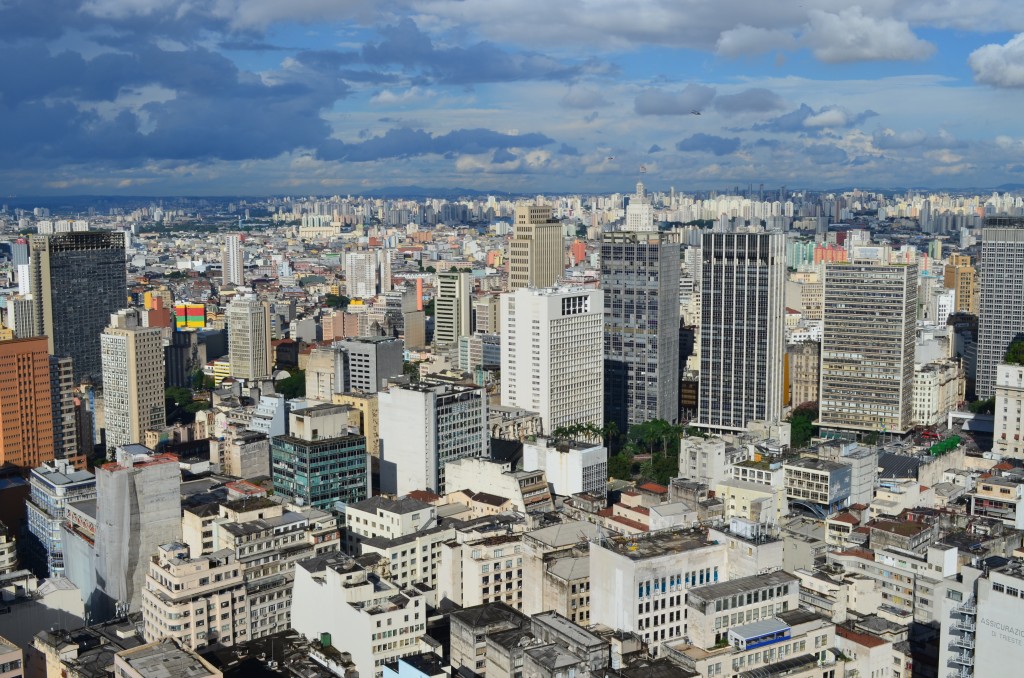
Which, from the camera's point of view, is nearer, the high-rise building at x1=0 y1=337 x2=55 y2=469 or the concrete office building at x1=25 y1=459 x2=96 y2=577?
the concrete office building at x1=25 y1=459 x2=96 y2=577

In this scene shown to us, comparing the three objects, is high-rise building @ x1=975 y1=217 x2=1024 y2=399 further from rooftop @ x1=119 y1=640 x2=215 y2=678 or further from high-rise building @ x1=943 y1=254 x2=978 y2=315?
rooftop @ x1=119 y1=640 x2=215 y2=678

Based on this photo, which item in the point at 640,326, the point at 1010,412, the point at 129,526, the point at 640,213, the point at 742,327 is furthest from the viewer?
the point at 640,213

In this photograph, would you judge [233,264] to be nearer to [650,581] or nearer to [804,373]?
[804,373]

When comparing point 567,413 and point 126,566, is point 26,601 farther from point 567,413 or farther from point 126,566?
point 567,413

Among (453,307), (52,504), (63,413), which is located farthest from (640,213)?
(52,504)

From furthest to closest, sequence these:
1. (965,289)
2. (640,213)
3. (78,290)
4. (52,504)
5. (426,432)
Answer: (640,213) → (965,289) → (78,290) → (426,432) → (52,504)

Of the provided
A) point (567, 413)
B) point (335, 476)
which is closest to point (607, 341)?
Answer: point (567, 413)

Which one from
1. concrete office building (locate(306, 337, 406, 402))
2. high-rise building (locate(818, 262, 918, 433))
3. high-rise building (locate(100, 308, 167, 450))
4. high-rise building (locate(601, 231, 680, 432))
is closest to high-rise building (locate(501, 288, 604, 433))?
high-rise building (locate(601, 231, 680, 432))
